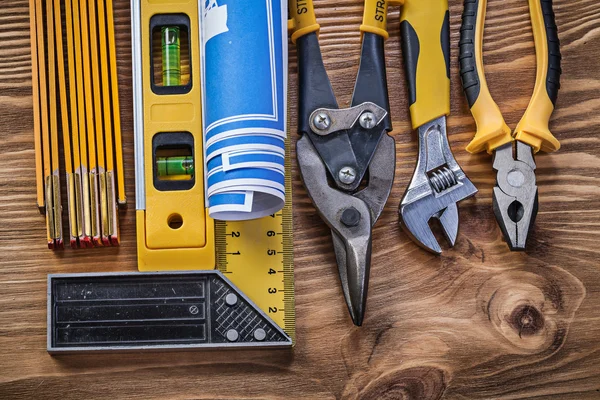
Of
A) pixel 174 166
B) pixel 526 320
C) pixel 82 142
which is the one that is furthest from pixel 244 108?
pixel 526 320

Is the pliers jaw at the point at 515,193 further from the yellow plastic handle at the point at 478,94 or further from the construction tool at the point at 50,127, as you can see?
the construction tool at the point at 50,127

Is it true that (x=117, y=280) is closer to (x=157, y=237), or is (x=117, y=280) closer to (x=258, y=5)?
(x=157, y=237)

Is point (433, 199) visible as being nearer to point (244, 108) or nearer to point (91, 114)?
point (244, 108)

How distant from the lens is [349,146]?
109 centimetres

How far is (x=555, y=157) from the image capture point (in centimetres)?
115

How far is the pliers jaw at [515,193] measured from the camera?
3.57ft

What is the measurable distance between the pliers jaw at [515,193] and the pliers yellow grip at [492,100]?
19mm

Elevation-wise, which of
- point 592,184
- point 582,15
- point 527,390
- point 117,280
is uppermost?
point 582,15

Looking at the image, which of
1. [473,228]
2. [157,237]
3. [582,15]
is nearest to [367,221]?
[473,228]

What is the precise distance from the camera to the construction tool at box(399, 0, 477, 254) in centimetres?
110

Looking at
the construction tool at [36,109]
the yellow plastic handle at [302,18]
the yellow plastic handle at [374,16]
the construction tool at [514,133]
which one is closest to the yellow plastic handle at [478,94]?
the construction tool at [514,133]

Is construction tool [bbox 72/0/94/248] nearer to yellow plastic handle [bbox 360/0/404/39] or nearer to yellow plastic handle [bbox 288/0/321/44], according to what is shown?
yellow plastic handle [bbox 288/0/321/44]

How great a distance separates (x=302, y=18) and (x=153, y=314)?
49 cm

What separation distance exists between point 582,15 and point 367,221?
0.49 metres
